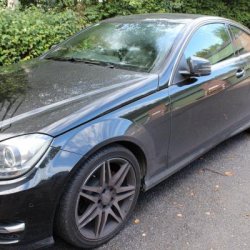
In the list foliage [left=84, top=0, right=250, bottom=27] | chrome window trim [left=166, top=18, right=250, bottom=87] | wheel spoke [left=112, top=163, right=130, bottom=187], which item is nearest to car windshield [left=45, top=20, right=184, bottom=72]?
chrome window trim [left=166, top=18, right=250, bottom=87]

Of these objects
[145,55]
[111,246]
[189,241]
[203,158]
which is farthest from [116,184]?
[203,158]

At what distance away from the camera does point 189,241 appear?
9.46 feet

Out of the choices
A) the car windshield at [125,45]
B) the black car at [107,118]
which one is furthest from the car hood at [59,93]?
the car windshield at [125,45]

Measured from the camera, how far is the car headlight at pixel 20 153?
89.2 inches

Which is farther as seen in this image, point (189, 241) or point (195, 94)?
point (195, 94)

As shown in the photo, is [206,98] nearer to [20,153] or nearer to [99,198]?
[99,198]

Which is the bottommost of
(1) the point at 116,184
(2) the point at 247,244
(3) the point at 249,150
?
(3) the point at 249,150

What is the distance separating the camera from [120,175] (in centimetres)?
282

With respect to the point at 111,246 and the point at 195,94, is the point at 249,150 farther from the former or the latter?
the point at 111,246

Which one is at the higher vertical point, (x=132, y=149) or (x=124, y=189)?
(x=132, y=149)

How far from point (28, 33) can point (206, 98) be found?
305 cm

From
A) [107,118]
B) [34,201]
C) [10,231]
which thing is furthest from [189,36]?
[10,231]

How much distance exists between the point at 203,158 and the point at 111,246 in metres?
1.81

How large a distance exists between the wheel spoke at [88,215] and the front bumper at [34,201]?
0.81 feet
